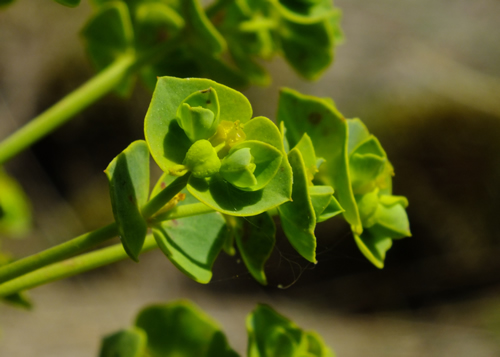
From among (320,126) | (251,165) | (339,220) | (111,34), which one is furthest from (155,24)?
(339,220)

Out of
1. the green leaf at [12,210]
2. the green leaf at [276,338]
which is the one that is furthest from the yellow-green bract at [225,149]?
the green leaf at [12,210]

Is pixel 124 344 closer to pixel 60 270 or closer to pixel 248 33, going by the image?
pixel 60 270

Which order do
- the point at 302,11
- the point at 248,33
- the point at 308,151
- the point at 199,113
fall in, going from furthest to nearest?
the point at 248,33
the point at 302,11
the point at 308,151
the point at 199,113

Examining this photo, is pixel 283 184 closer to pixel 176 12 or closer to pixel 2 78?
pixel 176 12

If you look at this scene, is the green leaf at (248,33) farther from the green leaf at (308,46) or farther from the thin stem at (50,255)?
the thin stem at (50,255)

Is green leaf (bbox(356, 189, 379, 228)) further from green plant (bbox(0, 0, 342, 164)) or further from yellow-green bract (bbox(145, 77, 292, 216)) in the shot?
green plant (bbox(0, 0, 342, 164))

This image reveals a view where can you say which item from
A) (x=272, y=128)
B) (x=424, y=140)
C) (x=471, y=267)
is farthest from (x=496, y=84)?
(x=272, y=128)
